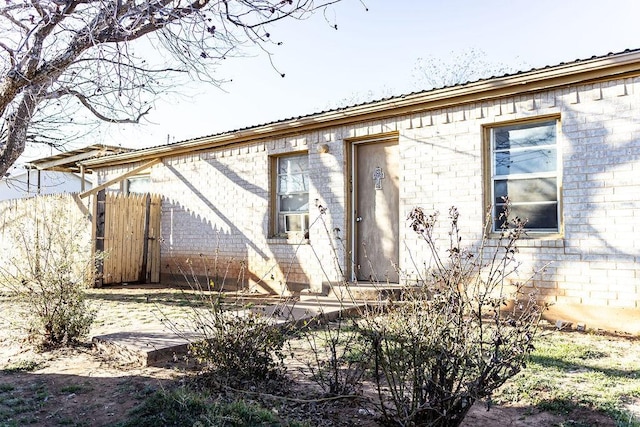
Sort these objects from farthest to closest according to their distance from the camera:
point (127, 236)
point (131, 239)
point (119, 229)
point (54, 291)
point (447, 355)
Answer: point (131, 239) → point (127, 236) → point (119, 229) → point (54, 291) → point (447, 355)

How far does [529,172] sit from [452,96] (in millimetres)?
1629

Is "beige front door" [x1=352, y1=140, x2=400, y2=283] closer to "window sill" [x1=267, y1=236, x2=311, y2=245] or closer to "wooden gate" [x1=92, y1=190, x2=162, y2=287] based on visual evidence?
"window sill" [x1=267, y1=236, x2=311, y2=245]

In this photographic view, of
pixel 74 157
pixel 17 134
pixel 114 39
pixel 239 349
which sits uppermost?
pixel 74 157

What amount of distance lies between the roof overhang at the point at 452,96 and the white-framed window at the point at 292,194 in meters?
0.60

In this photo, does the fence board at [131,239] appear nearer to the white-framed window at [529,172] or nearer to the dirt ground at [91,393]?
the dirt ground at [91,393]

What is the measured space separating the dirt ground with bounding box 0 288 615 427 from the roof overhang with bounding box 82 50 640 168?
4641 millimetres

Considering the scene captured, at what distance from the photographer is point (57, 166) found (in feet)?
54.0

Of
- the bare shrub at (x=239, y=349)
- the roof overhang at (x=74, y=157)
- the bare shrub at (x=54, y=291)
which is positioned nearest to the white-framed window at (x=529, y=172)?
the bare shrub at (x=239, y=349)

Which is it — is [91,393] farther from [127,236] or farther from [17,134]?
[127,236]

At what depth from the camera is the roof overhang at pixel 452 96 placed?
625cm

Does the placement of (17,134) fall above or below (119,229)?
above

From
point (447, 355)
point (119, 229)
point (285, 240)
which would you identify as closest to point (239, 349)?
point (447, 355)

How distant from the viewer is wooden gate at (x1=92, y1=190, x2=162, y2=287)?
450 inches

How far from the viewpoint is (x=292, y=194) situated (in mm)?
10070
